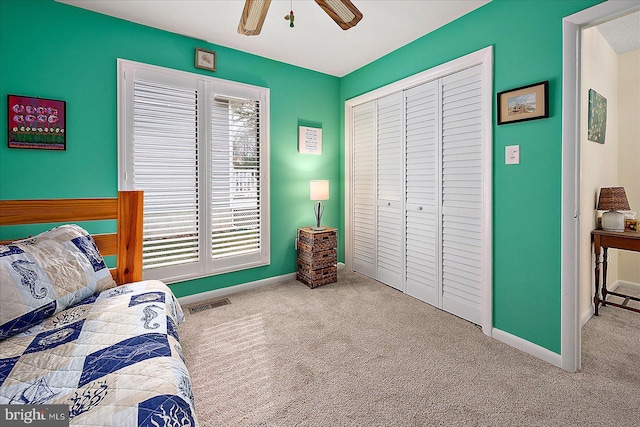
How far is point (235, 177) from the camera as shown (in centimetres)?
326

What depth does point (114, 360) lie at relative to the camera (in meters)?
1.08

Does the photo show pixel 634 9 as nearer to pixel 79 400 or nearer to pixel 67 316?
pixel 79 400

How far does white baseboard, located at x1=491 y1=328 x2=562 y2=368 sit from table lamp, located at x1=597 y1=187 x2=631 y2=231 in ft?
4.54

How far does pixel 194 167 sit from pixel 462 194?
8.23ft

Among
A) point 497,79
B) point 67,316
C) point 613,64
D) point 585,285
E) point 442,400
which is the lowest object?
point 442,400

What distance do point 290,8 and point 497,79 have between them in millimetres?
1704

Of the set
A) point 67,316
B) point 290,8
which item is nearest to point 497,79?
→ point 290,8

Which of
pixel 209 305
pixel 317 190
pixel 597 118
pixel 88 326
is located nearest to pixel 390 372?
pixel 88 326

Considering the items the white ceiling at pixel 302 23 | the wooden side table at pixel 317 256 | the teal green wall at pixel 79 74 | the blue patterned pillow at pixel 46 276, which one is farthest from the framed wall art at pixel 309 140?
the blue patterned pillow at pixel 46 276

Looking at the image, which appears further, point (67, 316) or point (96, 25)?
point (96, 25)

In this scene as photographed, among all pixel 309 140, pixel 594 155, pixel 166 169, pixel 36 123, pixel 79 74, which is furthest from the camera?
pixel 309 140

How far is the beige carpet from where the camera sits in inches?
62.3

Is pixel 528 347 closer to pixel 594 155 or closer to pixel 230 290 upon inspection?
pixel 594 155

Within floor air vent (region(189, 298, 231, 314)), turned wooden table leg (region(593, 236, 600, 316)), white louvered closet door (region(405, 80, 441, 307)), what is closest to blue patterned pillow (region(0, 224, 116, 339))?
floor air vent (region(189, 298, 231, 314))
